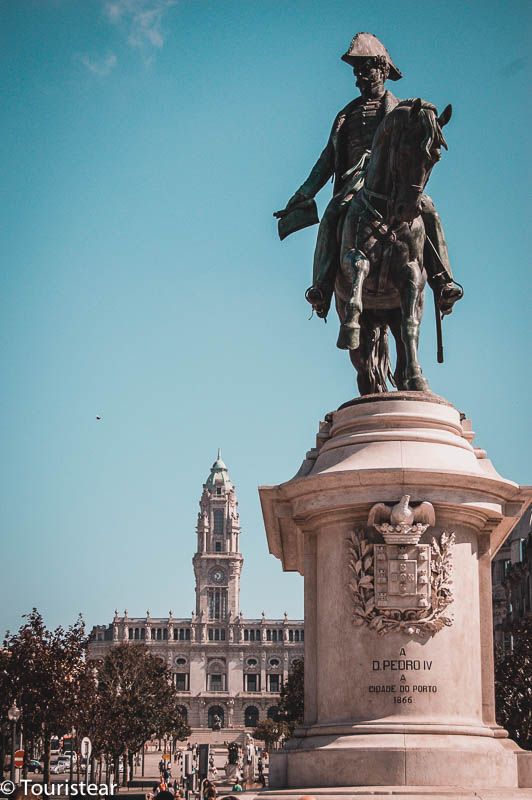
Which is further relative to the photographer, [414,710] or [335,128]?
[335,128]

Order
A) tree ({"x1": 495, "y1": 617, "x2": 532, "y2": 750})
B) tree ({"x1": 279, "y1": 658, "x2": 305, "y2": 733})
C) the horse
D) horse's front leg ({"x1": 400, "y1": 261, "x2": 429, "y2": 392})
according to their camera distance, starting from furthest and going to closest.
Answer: tree ({"x1": 279, "y1": 658, "x2": 305, "y2": 733}) → tree ({"x1": 495, "y1": 617, "x2": 532, "y2": 750}) → horse's front leg ({"x1": 400, "y1": 261, "x2": 429, "y2": 392}) → the horse

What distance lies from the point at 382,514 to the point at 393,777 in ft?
8.64

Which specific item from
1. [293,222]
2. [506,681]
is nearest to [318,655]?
[293,222]

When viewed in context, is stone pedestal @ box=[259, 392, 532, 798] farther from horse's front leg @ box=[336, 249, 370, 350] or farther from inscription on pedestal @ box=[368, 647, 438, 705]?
horse's front leg @ box=[336, 249, 370, 350]

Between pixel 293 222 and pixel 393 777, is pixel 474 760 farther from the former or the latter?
pixel 293 222

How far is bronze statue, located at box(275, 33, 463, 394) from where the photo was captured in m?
14.2

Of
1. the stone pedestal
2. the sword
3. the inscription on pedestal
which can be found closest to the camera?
the stone pedestal

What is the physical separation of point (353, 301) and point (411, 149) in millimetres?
1871

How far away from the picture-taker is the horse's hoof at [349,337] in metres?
14.6

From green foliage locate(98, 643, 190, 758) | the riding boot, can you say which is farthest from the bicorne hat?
green foliage locate(98, 643, 190, 758)

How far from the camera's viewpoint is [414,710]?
12633 millimetres

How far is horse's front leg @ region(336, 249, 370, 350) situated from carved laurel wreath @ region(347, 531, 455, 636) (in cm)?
261

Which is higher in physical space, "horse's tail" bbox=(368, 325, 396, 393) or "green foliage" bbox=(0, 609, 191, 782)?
"horse's tail" bbox=(368, 325, 396, 393)

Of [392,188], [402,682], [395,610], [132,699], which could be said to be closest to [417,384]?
[392,188]
